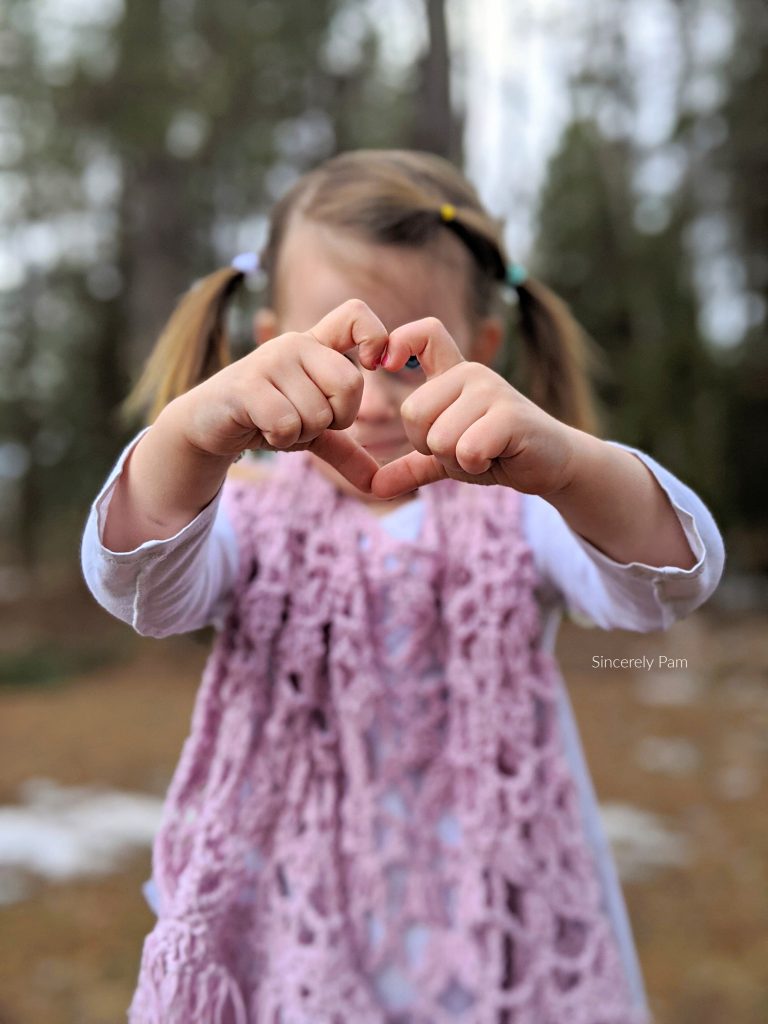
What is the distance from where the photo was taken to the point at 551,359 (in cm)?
128

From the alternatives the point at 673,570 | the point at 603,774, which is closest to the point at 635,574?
the point at 673,570

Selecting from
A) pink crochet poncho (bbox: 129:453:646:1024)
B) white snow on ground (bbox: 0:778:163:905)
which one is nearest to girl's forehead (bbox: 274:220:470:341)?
pink crochet poncho (bbox: 129:453:646:1024)

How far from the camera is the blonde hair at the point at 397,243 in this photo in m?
1.05

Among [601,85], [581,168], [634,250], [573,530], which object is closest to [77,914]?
[573,530]

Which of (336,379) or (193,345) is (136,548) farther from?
(193,345)

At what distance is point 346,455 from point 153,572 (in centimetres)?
19

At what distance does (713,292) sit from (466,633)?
6358mm

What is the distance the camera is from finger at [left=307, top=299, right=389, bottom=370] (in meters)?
0.65

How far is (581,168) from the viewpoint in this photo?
21.1 feet

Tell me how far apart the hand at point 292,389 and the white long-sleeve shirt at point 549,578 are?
0.10 m

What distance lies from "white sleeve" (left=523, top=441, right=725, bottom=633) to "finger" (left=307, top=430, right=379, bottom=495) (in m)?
0.21

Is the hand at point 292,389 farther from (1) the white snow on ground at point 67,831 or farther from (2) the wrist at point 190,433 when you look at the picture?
(1) the white snow on ground at point 67,831

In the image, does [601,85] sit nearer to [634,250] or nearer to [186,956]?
[634,250]

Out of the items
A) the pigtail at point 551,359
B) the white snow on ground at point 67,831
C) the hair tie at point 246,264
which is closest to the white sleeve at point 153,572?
the hair tie at point 246,264
